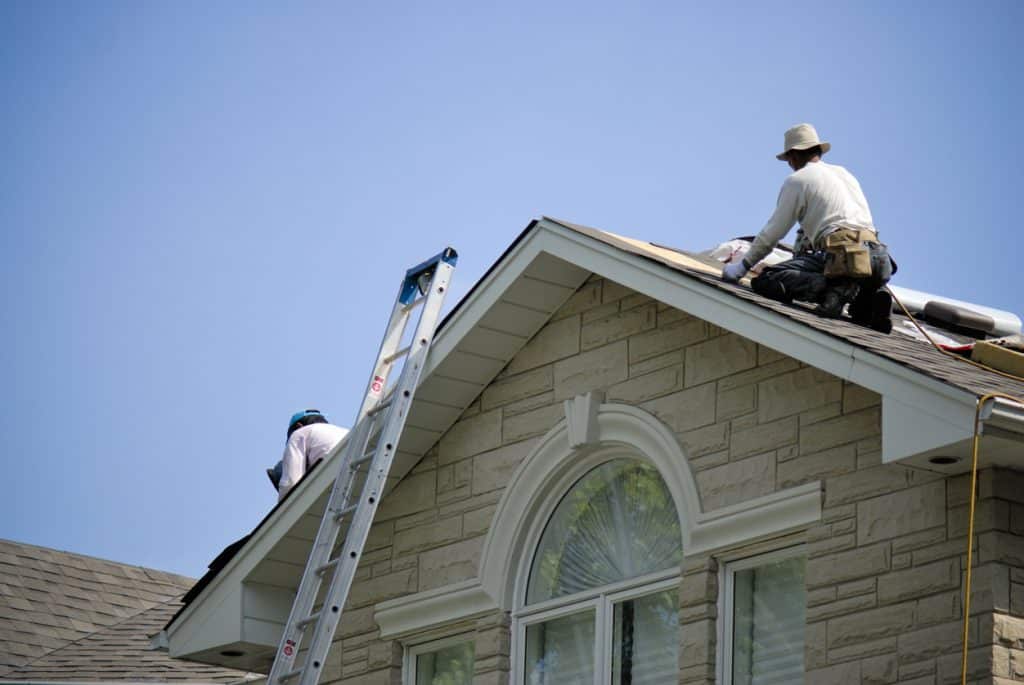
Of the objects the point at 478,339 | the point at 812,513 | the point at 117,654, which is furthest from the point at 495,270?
the point at 117,654

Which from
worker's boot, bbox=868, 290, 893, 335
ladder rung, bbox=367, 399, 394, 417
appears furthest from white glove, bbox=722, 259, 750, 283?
ladder rung, bbox=367, 399, 394, 417

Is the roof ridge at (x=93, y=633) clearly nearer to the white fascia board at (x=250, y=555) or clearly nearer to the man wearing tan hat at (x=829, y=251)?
the white fascia board at (x=250, y=555)

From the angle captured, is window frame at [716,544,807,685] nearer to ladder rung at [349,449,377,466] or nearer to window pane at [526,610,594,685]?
window pane at [526,610,594,685]

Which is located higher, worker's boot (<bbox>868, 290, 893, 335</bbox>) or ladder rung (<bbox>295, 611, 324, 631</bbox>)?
worker's boot (<bbox>868, 290, 893, 335</bbox>)

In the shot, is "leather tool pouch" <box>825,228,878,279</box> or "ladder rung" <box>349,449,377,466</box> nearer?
"leather tool pouch" <box>825,228,878,279</box>

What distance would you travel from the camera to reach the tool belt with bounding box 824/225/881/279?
9.02 meters

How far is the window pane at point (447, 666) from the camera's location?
35.2ft

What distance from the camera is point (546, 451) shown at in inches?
413

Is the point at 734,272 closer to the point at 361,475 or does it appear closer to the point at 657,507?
the point at 657,507

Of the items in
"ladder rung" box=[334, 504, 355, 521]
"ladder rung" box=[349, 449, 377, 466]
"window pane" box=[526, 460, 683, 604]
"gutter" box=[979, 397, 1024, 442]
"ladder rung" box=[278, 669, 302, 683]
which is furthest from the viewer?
"ladder rung" box=[349, 449, 377, 466]

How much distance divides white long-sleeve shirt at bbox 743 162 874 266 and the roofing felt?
7763mm

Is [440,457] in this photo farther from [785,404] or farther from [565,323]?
[785,404]

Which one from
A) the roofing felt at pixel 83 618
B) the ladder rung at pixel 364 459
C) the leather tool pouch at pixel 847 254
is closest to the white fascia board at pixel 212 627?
the ladder rung at pixel 364 459

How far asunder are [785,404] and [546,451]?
6.05 feet
